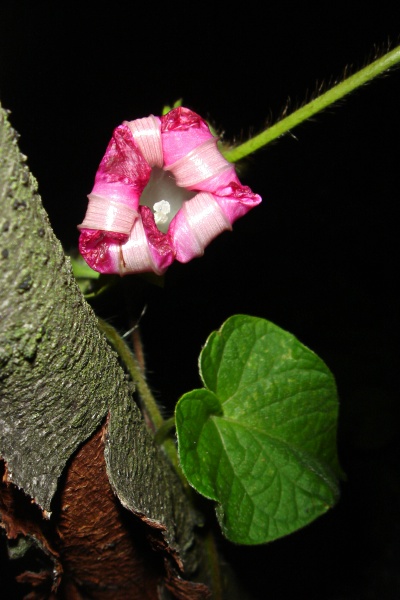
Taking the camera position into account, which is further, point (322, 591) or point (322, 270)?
point (322, 270)

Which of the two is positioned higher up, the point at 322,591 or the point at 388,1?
the point at 388,1

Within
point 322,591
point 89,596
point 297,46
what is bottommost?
point 322,591

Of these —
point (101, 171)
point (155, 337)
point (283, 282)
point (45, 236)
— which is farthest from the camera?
point (283, 282)

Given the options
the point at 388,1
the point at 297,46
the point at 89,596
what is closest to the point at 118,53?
the point at 297,46

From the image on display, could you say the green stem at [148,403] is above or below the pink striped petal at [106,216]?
below

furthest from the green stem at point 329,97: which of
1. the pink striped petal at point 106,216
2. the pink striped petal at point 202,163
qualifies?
the pink striped petal at point 106,216

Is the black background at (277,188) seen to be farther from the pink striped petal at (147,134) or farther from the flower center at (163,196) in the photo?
the pink striped petal at (147,134)

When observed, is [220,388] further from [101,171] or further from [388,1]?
[388,1]
